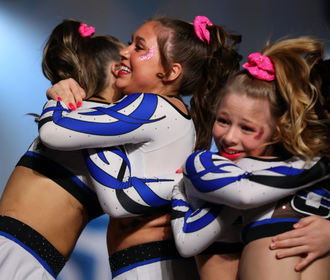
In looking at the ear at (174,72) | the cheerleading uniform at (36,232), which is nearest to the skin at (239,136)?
the ear at (174,72)

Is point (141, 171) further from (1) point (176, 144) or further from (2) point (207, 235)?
(2) point (207, 235)

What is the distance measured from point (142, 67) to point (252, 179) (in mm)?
554

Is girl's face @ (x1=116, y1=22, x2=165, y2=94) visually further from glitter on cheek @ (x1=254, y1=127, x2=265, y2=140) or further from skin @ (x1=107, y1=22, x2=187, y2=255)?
glitter on cheek @ (x1=254, y1=127, x2=265, y2=140)

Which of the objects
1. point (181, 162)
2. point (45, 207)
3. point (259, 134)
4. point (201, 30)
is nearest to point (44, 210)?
point (45, 207)

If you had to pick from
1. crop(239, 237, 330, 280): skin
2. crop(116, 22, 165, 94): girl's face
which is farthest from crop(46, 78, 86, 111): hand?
crop(239, 237, 330, 280): skin

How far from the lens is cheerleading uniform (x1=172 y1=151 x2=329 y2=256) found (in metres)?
0.85

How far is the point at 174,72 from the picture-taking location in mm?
1259

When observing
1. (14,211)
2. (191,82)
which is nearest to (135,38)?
(191,82)

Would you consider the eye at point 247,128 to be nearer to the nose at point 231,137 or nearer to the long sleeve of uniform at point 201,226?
the nose at point 231,137

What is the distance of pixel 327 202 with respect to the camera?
0.92m

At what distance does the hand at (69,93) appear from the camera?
115 centimetres

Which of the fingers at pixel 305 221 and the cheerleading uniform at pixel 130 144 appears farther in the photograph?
the cheerleading uniform at pixel 130 144

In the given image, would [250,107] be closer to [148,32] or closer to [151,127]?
[151,127]

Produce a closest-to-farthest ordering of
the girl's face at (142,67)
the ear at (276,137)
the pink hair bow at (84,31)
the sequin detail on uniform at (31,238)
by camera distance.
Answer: the ear at (276,137)
the sequin detail on uniform at (31,238)
the girl's face at (142,67)
the pink hair bow at (84,31)
